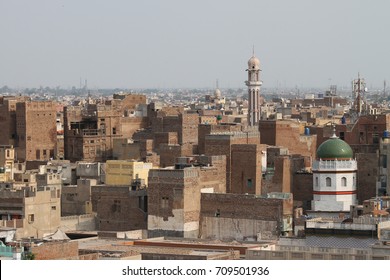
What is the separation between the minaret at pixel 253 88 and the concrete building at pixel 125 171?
21.2 metres

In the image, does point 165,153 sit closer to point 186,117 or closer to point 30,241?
point 186,117

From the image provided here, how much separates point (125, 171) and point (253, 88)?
75.4ft

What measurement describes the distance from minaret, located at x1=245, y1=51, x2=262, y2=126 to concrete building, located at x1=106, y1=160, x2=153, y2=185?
833 inches

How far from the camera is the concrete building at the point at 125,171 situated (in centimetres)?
5200

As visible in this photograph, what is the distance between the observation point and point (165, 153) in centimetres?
5591

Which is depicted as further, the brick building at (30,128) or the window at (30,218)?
the brick building at (30,128)

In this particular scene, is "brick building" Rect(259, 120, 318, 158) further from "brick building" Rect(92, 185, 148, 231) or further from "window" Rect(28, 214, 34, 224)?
"window" Rect(28, 214, 34, 224)

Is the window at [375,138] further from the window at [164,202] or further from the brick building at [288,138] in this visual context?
the window at [164,202]

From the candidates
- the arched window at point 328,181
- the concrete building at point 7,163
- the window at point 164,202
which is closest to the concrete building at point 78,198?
the concrete building at point 7,163

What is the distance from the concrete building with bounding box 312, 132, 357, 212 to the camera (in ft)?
148

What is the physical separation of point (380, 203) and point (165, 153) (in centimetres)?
1446

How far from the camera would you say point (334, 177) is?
4547cm

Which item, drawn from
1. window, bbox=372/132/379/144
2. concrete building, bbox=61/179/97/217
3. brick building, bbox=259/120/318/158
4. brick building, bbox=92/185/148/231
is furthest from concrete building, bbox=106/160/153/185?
window, bbox=372/132/379/144

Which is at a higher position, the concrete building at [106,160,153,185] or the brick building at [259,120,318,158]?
the brick building at [259,120,318,158]
